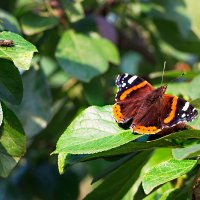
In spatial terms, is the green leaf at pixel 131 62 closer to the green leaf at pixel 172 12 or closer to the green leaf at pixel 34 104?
the green leaf at pixel 172 12

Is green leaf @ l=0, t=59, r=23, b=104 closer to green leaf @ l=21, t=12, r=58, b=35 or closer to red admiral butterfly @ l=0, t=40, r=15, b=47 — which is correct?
red admiral butterfly @ l=0, t=40, r=15, b=47

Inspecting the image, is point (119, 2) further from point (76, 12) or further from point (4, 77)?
point (4, 77)

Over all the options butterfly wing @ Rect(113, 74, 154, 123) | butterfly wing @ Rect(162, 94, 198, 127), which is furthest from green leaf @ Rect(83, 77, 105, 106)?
butterfly wing @ Rect(162, 94, 198, 127)

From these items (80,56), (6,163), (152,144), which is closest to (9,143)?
(6,163)

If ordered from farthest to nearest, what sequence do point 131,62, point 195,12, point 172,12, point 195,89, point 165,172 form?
point 131,62 → point 195,12 → point 172,12 → point 195,89 → point 165,172

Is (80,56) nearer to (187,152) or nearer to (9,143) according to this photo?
(9,143)

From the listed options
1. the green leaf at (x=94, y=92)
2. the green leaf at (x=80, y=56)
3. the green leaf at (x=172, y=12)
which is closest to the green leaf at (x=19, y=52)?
the green leaf at (x=80, y=56)
